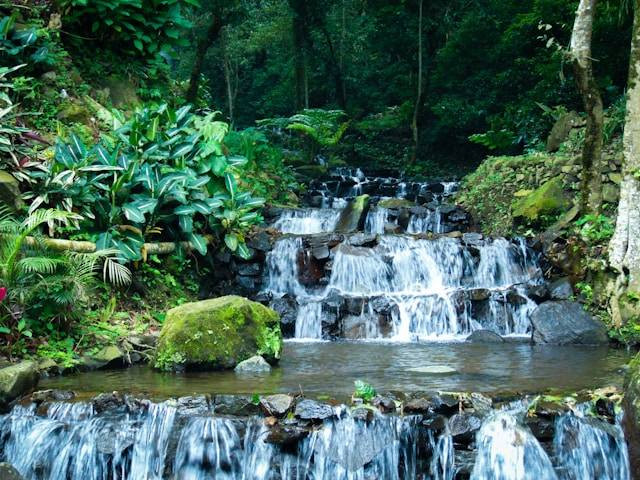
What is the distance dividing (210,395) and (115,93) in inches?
352

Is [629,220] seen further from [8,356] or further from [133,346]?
[8,356]

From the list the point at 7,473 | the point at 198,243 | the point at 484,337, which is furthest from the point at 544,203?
the point at 7,473

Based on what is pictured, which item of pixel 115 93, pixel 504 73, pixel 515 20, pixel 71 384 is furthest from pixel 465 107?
pixel 71 384

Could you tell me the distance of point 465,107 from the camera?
71.2ft

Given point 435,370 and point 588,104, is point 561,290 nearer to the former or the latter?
point 588,104

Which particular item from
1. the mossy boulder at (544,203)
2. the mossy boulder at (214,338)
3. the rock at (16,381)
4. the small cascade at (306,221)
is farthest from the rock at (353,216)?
the rock at (16,381)

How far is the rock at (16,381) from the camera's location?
20.9 ft

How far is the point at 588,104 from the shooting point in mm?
10977

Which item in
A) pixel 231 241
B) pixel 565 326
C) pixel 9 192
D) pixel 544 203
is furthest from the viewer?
pixel 544 203

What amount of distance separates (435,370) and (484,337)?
264cm

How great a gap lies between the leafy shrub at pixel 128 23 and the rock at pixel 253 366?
7.79m

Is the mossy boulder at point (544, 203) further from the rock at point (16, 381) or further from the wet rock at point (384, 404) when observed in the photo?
the rock at point (16, 381)

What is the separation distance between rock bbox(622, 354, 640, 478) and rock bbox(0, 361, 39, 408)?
17.3 feet

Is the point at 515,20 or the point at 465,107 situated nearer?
the point at 515,20
